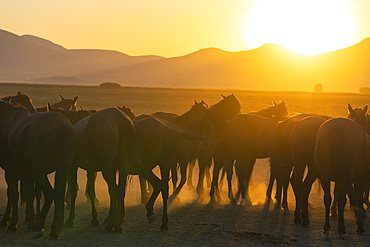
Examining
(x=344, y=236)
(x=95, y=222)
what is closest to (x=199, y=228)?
(x=95, y=222)

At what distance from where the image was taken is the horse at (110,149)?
6633mm

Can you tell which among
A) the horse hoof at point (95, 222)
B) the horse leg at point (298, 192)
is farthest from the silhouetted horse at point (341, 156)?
the horse hoof at point (95, 222)

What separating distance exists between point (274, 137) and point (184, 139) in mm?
2797

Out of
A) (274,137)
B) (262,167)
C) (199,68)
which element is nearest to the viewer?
(274,137)

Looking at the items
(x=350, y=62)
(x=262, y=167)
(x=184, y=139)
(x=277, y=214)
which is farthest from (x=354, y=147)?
(x=350, y=62)

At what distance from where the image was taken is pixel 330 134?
6629 millimetres

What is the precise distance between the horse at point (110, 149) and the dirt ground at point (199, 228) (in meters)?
0.52

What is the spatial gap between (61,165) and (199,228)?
2.92m

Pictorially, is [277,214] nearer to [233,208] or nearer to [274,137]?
[233,208]

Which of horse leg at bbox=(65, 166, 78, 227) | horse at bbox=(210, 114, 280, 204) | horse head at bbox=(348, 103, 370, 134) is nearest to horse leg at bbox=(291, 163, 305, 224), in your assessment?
horse at bbox=(210, 114, 280, 204)

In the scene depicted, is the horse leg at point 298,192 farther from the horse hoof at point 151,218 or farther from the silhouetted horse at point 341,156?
the horse hoof at point 151,218

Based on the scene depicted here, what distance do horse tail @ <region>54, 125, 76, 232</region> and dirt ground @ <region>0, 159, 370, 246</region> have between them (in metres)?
0.46

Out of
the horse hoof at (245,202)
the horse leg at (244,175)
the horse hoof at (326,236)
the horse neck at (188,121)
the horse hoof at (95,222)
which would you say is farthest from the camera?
the horse leg at (244,175)

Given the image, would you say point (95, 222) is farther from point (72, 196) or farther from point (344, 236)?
point (344, 236)
